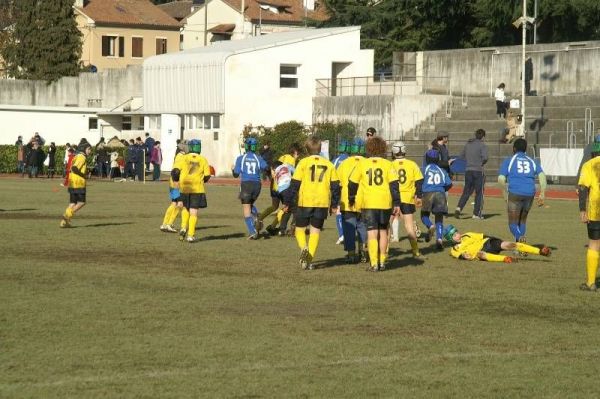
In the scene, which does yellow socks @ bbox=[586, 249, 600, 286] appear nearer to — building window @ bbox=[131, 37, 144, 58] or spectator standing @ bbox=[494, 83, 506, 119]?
spectator standing @ bbox=[494, 83, 506, 119]

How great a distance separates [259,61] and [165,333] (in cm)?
4858

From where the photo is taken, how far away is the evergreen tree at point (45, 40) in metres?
88.8

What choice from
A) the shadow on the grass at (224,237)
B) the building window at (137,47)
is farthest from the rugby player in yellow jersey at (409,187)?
the building window at (137,47)

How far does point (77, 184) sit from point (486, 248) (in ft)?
31.8

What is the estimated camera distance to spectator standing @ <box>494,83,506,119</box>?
5062cm

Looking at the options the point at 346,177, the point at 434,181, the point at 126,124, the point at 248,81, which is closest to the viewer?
the point at 346,177

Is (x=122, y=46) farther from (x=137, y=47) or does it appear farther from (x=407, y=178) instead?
(x=407, y=178)

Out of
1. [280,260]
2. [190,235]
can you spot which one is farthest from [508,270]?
[190,235]

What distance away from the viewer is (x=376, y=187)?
17.6 metres

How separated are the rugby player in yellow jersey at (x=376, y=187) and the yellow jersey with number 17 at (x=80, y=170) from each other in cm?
953

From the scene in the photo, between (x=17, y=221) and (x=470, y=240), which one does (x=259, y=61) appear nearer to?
(x=17, y=221)

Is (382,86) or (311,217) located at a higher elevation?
(382,86)

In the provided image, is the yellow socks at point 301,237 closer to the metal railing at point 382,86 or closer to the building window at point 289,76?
the metal railing at point 382,86

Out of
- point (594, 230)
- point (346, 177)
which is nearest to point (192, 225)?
point (346, 177)
